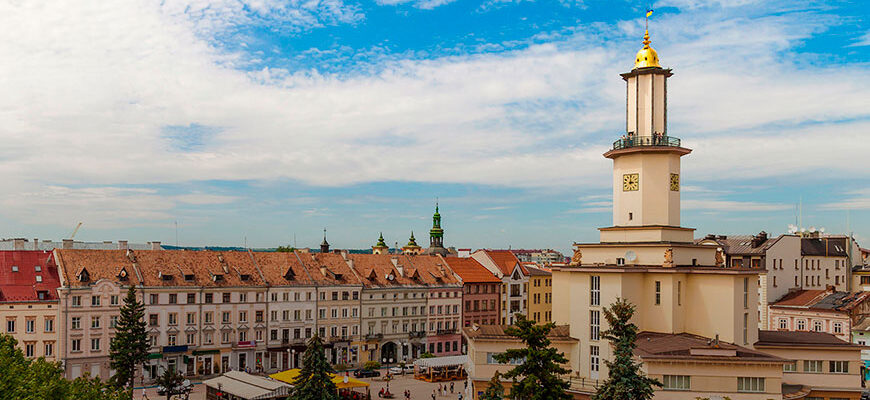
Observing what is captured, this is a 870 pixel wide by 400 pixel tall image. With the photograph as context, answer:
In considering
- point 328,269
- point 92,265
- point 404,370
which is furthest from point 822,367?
point 92,265

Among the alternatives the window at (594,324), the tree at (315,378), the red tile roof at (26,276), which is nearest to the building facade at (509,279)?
the window at (594,324)

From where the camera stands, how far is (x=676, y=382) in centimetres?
4153

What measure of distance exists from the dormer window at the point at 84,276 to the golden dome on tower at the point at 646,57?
52.3 meters

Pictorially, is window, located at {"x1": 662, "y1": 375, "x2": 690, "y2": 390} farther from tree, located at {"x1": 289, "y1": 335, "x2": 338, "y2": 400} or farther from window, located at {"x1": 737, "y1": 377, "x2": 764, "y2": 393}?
tree, located at {"x1": 289, "y1": 335, "x2": 338, "y2": 400}

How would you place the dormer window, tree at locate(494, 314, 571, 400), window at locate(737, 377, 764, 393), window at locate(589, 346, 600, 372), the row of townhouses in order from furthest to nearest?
the dormer window → the row of townhouses → window at locate(589, 346, 600, 372) → window at locate(737, 377, 764, 393) → tree at locate(494, 314, 571, 400)

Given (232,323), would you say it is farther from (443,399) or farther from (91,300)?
(443,399)

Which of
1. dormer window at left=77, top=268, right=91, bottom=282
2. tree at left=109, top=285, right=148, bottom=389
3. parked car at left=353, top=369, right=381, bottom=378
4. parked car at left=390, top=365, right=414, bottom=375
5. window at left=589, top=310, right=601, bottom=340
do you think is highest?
dormer window at left=77, top=268, right=91, bottom=282

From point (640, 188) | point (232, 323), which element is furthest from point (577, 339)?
point (232, 323)

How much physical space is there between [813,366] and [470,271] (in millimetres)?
53245

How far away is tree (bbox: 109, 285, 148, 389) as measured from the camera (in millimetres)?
61094

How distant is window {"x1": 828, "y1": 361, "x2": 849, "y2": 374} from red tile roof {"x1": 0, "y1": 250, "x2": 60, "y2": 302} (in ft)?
207

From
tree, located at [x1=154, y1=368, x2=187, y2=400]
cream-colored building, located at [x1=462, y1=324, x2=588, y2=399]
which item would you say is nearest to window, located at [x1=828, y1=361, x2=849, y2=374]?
cream-colored building, located at [x1=462, y1=324, x2=588, y2=399]

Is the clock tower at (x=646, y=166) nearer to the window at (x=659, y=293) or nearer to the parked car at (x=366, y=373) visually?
the window at (x=659, y=293)

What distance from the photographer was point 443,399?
209 feet
